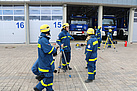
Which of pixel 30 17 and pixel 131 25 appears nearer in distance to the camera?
pixel 30 17

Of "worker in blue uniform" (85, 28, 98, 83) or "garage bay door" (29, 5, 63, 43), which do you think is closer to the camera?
"worker in blue uniform" (85, 28, 98, 83)

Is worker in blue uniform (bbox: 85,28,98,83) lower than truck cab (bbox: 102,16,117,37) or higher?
lower

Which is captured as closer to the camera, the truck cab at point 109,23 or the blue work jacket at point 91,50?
the blue work jacket at point 91,50

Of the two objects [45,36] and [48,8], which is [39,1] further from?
[45,36]

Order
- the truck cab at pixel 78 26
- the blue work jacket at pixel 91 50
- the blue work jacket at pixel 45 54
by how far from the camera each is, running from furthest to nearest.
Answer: the truck cab at pixel 78 26
the blue work jacket at pixel 91 50
the blue work jacket at pixel 45 54

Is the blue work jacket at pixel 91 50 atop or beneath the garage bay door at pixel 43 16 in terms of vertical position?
beneath

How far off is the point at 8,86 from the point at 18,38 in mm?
11319

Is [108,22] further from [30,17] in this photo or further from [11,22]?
[11,22]

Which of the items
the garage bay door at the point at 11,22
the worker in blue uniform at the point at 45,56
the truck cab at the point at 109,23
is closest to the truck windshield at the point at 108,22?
the truck cab at the point at 109,23

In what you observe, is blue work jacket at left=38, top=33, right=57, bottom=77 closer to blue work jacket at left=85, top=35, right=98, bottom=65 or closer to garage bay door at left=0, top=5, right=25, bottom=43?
blue work jacket at left=85, top=35, right=98, bottom=65

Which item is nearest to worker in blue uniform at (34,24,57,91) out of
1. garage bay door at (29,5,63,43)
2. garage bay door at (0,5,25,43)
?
garage bay door at (29,5,63,43)

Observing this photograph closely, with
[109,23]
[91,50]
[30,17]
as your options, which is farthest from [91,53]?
[109,23]

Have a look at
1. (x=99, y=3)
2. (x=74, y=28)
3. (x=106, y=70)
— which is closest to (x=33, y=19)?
(x=74, y=28)

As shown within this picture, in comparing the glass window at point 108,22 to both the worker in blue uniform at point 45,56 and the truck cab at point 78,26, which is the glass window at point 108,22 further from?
the worker in blue uniform at point 45,56
